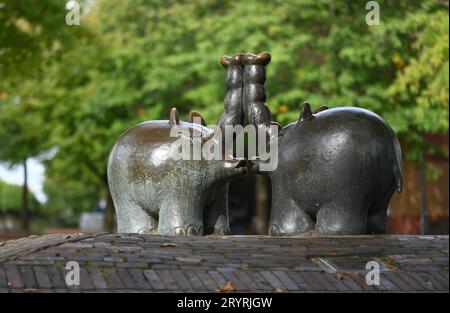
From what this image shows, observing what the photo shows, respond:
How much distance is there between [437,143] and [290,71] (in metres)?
5.46

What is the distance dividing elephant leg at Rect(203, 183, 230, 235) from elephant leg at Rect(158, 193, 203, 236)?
39 centimetres

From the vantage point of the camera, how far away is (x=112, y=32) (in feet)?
99.0

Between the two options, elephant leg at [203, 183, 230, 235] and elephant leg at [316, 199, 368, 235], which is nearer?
elephant leg at [316, 199, 368, 235]

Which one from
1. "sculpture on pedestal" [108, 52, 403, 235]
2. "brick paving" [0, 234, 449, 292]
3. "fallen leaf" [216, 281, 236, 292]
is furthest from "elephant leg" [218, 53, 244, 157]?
"fallen leaf" [216, 281, 236, 292]

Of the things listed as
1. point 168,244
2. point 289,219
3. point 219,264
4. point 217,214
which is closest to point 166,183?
point 217,214

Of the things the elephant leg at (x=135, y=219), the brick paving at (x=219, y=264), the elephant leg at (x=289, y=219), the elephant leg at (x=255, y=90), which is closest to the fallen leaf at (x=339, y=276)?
the brick paving at (x=219, y=264)

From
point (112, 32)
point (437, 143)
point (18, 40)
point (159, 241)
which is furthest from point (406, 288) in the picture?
point (112, 32)

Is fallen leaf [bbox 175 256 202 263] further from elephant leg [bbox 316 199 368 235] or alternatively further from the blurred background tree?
the blurred background tree

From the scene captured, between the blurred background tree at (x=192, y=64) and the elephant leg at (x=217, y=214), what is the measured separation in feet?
35.8

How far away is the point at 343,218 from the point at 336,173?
455 millimetres

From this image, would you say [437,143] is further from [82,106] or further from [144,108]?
[82,106]

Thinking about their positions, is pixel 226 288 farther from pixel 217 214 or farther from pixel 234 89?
pixel 234 89

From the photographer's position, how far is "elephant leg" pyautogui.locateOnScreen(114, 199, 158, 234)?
9867 millimetres

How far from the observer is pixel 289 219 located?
31.8 ft
